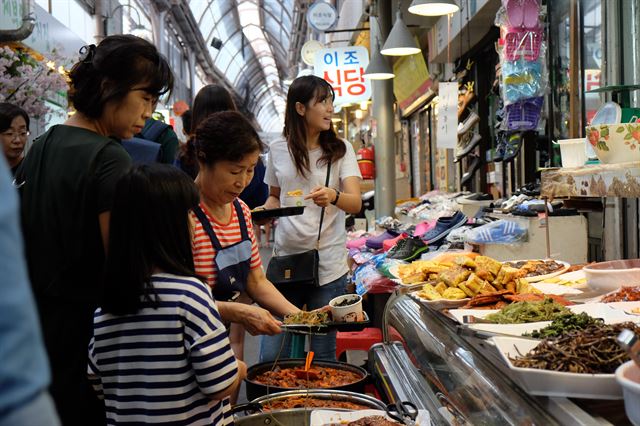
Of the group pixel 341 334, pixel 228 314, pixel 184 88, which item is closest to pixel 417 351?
pixel 228 314

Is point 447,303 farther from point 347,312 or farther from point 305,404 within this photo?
point 305,404

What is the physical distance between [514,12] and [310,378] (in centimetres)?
326

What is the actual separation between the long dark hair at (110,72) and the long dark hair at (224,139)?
576 millimetres

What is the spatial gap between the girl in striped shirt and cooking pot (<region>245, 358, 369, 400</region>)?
1.11m

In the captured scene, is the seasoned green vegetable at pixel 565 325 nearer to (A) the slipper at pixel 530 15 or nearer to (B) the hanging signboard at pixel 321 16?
(A) the slipper at pixel 530 15

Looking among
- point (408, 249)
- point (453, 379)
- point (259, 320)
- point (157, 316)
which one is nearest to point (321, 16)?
point (408, 249)

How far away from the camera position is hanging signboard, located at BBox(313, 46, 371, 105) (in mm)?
11180

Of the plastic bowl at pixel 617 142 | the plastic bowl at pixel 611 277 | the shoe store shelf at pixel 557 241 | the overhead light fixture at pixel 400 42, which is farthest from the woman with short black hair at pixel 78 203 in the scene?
the overhead light fixture at pixel 400 42

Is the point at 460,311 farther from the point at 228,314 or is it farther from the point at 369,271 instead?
the point at 369,271

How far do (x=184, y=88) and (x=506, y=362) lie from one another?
2573 centimetres

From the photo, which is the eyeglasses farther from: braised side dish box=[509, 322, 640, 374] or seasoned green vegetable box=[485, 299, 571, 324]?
braised side dish box=[509, 322, 640, 374]

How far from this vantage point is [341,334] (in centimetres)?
486

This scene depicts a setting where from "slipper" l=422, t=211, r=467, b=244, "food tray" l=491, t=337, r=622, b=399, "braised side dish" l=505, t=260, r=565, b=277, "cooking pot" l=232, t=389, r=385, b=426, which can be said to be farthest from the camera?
"slipper" l=422, t=211, r=467, b=244

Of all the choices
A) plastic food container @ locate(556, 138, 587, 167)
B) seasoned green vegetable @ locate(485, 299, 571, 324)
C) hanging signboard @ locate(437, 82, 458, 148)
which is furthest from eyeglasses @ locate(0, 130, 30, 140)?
seasoned green vegetable @ locate(485, 299, 571, 324)
